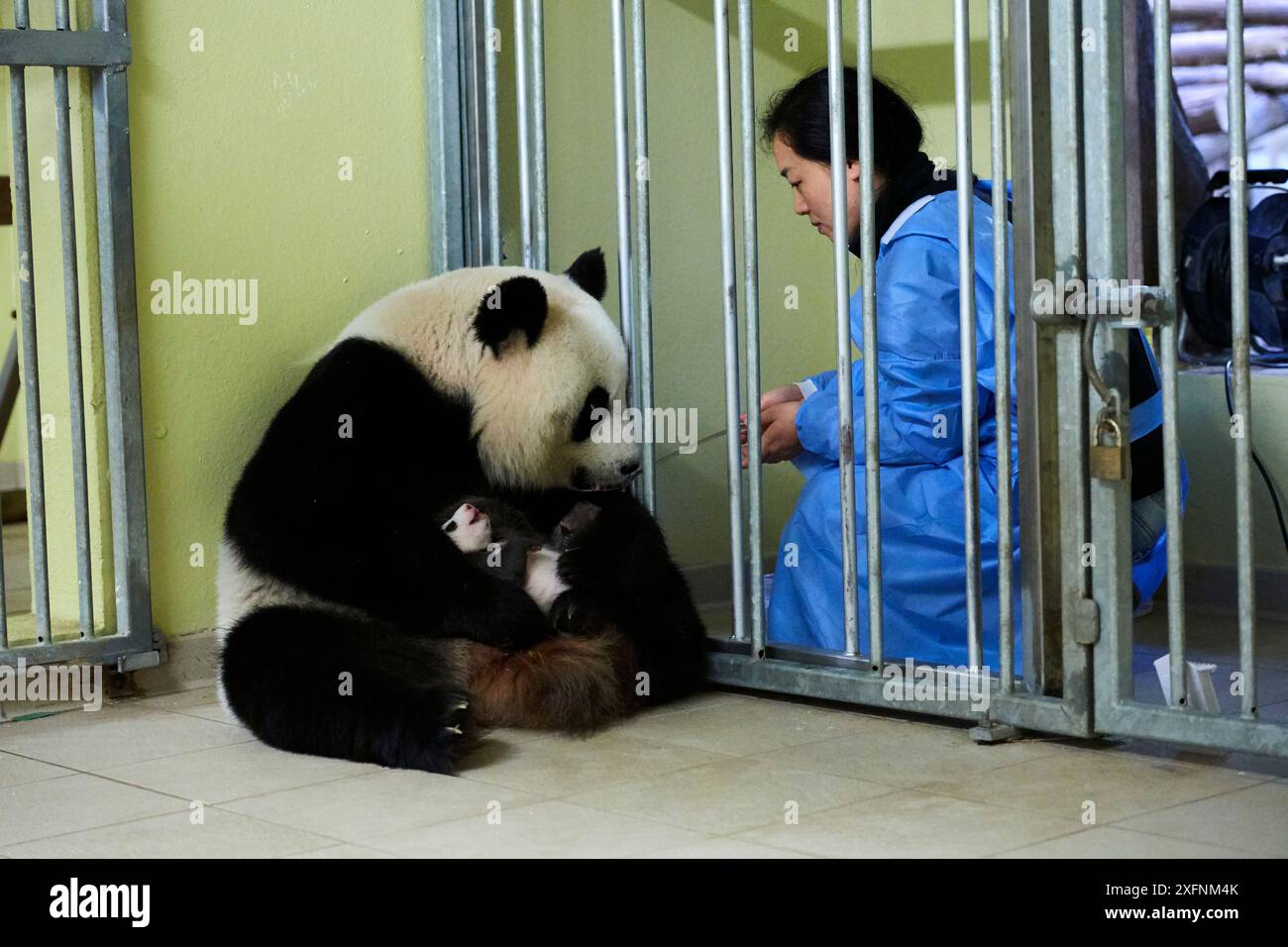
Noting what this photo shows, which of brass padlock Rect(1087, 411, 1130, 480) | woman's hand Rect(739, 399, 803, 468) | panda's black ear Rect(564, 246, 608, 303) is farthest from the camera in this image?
woman's hand Rect(739, 399, 803, 468)

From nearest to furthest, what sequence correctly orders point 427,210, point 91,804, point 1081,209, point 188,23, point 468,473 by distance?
point 91,804, point 1081,209, point 468,473, point 188,23, point 427,210

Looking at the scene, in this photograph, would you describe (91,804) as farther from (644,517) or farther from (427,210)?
(427,210)

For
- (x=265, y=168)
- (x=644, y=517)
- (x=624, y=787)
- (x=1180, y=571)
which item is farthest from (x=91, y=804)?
(x=1180, y=571)

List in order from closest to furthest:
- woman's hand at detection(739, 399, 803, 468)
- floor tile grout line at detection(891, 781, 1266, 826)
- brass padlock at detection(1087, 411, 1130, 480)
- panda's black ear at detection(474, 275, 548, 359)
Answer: floor tile grout line at detection(891, 781, 1266, 826) < brass padlock at detection(1087, 411, 1130, 480) < panda's black ear at detection(474, 275, 548, 359) < woman's hand at detection(739, 399, 803, 468)

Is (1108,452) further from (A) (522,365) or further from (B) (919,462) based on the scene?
(A) (522,365)

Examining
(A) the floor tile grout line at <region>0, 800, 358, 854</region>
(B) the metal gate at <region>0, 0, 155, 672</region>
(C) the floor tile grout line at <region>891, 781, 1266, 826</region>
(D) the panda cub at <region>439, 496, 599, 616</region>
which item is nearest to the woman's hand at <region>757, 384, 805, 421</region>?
(D) the panda cub at <region>439, 496, 599, 616</region>

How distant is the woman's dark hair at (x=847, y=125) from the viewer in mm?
3848

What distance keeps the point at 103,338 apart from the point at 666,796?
1.79 meters

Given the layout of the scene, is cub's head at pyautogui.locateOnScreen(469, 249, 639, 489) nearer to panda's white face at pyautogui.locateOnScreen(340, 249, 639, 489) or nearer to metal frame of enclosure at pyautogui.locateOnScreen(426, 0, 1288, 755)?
panda's white face at pyautogui.locateOnScreen(340, 249, 639, 489)

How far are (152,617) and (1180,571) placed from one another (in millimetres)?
2324

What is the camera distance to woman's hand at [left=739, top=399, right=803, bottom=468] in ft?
12.5

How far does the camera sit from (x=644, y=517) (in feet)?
11.6

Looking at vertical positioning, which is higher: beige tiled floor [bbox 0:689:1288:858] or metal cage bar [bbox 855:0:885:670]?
metal cage bar [bbox 855:0:885:670]

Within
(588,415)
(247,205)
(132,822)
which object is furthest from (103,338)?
(132,822)
